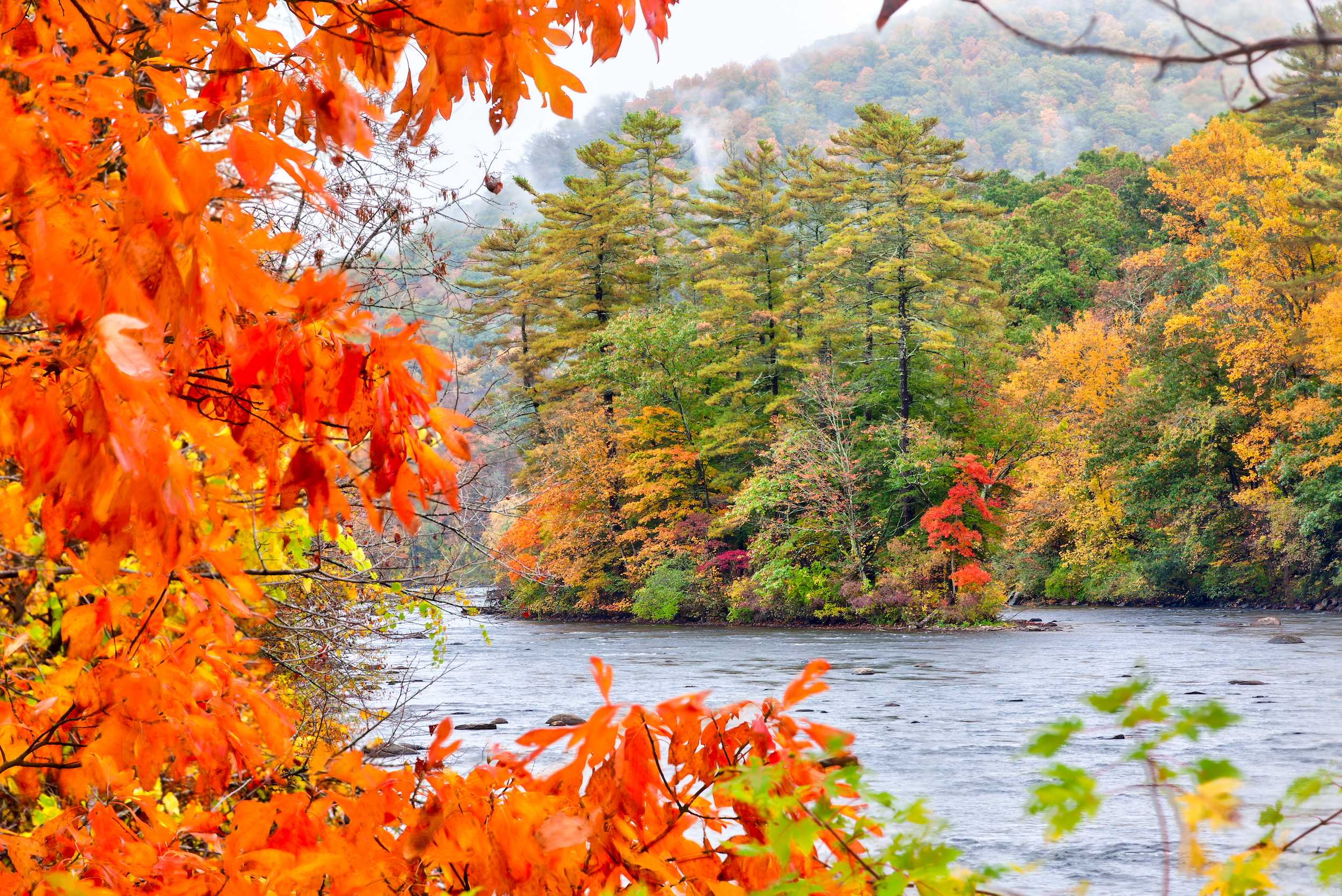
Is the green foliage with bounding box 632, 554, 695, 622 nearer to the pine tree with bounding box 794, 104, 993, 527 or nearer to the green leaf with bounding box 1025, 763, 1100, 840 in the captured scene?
the pine tree with bounding box 794, 104, 993, 527

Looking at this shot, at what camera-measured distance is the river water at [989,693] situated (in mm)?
6516

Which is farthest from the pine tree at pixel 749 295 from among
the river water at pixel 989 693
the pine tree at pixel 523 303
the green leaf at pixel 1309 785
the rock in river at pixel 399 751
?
the green leaf at pixel 1309 785

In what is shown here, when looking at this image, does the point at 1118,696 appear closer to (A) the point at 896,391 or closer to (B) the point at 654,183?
(A) the point at 896,391

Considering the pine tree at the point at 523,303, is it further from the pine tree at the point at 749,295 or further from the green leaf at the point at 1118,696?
the green leaf at the point at 1118,696

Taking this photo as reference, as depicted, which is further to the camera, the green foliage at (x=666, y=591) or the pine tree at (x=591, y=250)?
the pine tree at (x=591, y=250)

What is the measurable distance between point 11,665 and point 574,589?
25.6 meters

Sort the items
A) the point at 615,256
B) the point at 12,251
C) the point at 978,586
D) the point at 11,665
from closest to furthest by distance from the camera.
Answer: the point at 12,251 → the point at 11,665 → the point at 978,586 → the point at 615,256

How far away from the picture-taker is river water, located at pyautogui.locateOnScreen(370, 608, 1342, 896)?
652 cm

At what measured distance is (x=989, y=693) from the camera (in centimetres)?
1197

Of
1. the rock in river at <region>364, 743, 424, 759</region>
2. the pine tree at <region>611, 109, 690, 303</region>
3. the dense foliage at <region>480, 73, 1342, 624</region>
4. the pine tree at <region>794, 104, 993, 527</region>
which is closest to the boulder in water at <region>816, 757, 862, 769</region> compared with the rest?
the rock in river at <region>364, 743, 424, 759</region>

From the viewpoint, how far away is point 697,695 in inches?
48.9

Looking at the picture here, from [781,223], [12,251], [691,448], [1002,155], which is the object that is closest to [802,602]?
[691,448]

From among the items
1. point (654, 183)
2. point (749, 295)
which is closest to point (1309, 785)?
point (749, 295)

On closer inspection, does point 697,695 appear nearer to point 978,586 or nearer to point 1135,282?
point 978,586
